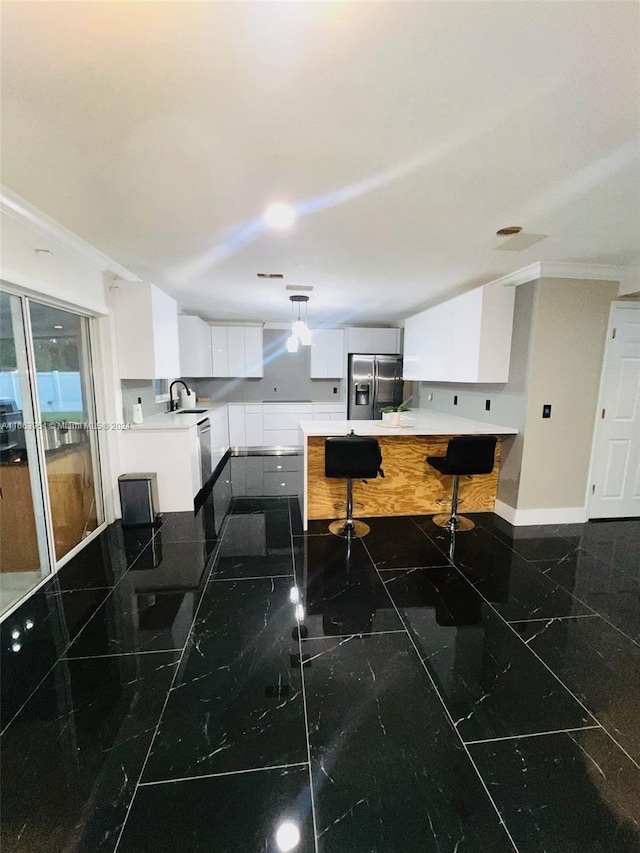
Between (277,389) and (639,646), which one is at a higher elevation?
(277,389)

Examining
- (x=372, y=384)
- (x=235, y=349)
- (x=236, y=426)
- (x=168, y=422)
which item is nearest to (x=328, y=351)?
(x=372, y=384)

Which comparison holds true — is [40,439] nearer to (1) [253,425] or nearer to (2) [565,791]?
(2) [565,791]

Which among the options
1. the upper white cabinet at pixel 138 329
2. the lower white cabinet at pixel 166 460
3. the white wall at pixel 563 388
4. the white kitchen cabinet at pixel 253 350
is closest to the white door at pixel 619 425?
the white wall at pixel 563 388

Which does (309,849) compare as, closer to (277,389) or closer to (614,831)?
(614,831)

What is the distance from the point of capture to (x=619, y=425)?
11.1ft

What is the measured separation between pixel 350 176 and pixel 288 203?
0.42m

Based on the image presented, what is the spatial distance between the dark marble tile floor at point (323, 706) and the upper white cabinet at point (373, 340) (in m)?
4.21

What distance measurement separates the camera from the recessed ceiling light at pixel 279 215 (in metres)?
1.99

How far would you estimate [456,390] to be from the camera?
14.8 feet

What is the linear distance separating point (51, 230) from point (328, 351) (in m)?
4.40

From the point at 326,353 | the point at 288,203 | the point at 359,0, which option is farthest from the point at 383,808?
the point at 326,353

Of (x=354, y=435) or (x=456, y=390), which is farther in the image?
(x=456, y=390)

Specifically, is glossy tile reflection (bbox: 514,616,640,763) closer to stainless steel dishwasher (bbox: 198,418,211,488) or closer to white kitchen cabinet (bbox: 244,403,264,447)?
stainless steel dishwasher (bbox: 198,418,211,488)

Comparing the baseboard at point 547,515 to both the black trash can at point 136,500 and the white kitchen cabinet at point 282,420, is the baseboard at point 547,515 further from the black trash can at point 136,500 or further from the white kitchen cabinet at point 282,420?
the white kitchen cabinet at point 282,420
